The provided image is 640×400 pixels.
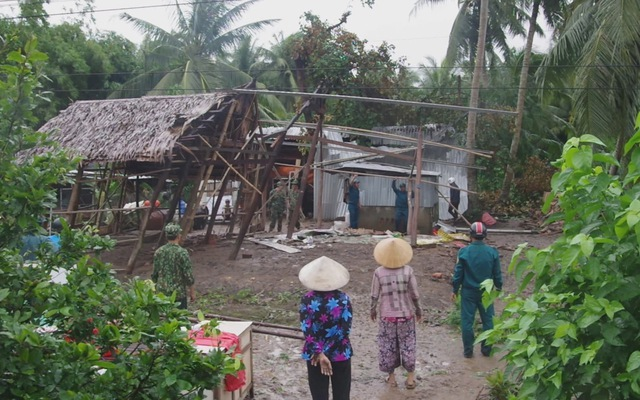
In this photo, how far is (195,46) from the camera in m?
25.3

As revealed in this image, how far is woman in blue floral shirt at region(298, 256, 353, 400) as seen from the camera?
4793 millimetres

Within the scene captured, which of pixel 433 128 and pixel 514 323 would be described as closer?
pixel 514 323

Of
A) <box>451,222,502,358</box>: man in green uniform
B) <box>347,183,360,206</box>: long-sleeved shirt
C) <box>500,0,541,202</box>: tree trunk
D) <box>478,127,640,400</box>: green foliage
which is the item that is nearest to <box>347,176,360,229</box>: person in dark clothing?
<box>347,183,360,206</box>: long-sleeved shirt

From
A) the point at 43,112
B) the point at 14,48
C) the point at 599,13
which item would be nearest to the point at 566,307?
the point at 14,48

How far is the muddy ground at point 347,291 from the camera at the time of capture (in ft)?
20.6

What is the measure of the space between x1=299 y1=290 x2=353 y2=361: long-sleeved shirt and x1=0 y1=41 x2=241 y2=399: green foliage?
2.27 m

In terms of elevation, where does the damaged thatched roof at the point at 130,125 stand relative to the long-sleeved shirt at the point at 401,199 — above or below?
Answer: above

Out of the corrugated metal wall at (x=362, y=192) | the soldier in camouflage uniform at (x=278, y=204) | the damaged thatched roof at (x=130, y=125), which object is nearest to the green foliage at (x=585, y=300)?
the damaged thatched roof at (x=130, y=125)

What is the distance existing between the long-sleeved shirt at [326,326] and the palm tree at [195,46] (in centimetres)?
2081

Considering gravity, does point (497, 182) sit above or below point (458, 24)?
below

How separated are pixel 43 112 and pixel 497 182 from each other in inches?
657

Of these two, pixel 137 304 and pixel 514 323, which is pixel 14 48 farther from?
pixel 514 323

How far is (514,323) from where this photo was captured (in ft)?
9.63

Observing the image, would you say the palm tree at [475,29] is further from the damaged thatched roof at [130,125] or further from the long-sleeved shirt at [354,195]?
the damaged thatched roof at [130,125]
